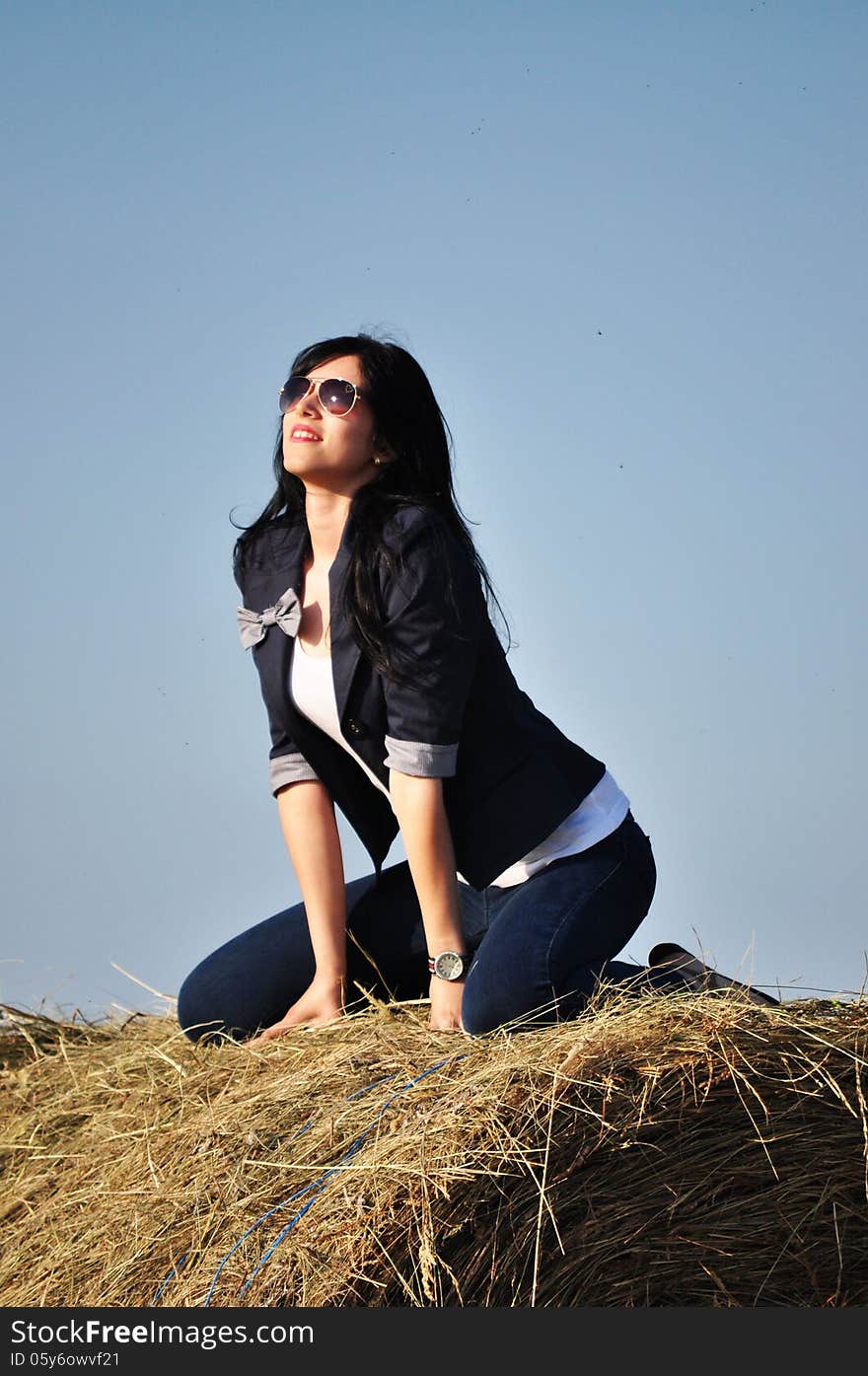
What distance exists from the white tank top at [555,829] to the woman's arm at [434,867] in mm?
160

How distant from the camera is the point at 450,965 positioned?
2756 millimetres

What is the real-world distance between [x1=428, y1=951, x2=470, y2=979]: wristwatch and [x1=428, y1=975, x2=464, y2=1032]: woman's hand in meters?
0.01

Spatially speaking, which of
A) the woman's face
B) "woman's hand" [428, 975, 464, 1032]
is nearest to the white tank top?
"woman's hand" [428, 975, 464, 1032]

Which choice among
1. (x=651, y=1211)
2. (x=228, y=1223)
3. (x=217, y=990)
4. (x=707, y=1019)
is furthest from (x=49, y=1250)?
(x=707, y=1019)

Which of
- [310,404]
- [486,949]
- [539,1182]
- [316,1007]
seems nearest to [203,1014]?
[316,1007]

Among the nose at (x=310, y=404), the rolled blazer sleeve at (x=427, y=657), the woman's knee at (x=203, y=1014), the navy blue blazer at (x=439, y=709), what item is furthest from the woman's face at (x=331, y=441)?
the woman's knee at (x=203, y=1014)

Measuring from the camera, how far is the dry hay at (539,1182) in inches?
80.0

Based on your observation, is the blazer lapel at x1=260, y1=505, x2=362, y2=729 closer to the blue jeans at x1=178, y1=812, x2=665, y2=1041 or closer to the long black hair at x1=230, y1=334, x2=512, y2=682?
the long black hair at x1=230, y1=334, x2=512, y2=682

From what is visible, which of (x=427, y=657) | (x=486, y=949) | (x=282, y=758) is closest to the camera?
(x=486, y=949)

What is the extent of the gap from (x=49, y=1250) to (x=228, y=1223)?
0.55 m

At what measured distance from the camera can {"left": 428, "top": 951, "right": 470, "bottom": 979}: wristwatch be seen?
274cm

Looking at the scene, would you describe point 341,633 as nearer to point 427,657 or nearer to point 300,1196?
point 427,657

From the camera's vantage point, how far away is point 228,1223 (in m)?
2.18

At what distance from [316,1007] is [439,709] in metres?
0.75
